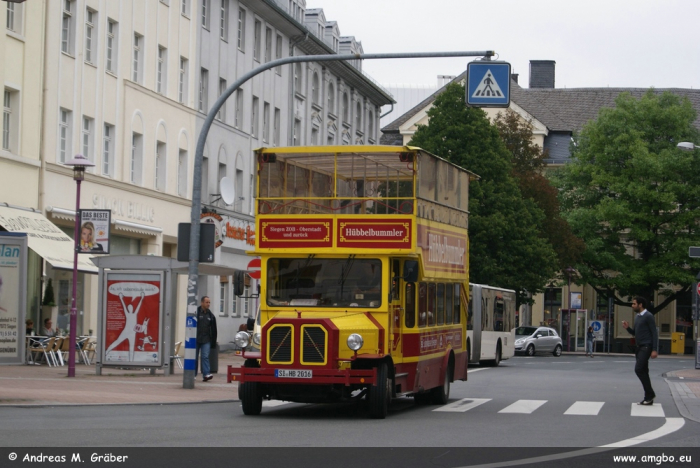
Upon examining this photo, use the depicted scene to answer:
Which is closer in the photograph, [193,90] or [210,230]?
[210,230]

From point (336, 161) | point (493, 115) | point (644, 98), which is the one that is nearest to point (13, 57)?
point (336, 161)

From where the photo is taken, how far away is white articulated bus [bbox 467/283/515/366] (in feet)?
127

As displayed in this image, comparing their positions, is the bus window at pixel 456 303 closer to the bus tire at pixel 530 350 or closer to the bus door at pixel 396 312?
the bus door at pixel 396 312

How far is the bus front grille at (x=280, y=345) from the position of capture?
1681 centimetres

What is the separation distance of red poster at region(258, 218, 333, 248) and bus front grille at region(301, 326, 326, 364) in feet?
4.73

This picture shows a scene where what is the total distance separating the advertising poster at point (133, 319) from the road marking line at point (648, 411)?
1015 centimetres

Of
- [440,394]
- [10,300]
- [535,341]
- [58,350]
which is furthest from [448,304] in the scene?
[535,341]

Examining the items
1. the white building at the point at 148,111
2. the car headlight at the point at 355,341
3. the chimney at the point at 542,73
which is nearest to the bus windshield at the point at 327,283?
the car headlight at the point at 355,341

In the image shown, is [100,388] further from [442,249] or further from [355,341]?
[355,341]
